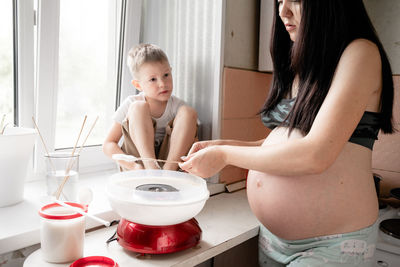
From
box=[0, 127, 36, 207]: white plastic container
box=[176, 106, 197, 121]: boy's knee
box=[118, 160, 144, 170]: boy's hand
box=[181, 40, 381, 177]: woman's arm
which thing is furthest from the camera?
box=[176, 106, 197, 121]: boy's knee

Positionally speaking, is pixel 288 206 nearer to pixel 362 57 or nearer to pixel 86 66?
pixel 362 57

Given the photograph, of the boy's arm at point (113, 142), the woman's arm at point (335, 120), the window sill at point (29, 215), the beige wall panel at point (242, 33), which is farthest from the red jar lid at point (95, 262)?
the beige wall panel at point (242, 33)

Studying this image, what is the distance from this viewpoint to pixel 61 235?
2.82 ft

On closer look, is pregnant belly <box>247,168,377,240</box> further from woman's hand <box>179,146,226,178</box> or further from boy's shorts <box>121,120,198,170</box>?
boy's shorts <box>121,120,198,170</box>

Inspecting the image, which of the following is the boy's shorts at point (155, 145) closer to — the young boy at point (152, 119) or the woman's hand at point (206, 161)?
the young boy at point (152, 119)

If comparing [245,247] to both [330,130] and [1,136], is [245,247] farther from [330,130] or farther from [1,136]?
[1,136]

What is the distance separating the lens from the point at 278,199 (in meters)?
1.00

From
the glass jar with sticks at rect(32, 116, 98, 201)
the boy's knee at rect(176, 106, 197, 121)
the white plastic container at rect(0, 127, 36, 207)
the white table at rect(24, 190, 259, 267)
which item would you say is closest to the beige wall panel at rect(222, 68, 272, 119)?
the boy's knee at rect(176, 106, 197, 121)

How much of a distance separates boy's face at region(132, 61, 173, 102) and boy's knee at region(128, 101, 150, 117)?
91mm

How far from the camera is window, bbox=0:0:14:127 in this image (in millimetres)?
1318

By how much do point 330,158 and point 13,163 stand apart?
951 millimetres

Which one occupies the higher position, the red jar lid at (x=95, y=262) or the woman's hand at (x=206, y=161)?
the woman's hand at (x=206, y=161)

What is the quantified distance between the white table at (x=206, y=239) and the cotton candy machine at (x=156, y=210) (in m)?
0.03

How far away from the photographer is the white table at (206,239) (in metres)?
0.93
